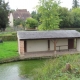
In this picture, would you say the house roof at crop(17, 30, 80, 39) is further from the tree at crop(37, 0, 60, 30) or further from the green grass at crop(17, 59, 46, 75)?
the tree at crop(37, 0, 60, 30)

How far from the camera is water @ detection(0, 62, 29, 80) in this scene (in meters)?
16.8

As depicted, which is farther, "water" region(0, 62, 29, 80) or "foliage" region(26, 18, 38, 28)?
"foliage" region(26, 18, 38, 28)

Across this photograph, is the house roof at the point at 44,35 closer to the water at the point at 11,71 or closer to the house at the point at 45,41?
the house at the point at 45,41

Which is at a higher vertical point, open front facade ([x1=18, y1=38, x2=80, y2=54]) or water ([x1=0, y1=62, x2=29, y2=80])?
open front facade ([x1=18, y1=38, x2=80, y2=54])

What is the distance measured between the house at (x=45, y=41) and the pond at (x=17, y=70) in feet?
11.3

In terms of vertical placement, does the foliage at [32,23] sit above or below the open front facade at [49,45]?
above

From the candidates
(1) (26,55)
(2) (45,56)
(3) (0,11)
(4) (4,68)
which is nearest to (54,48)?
(2) (45,56)

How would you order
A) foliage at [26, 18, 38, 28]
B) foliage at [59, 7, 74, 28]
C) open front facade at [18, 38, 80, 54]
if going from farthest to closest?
foliage at [26, 18, 38, 28]
foliage at [59, 7, 74, 28]
open front facade at [18, 38, 80, 54]

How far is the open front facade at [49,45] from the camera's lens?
2730cm

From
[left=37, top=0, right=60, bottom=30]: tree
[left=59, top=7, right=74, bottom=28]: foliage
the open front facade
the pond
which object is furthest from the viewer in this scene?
[left=59, top=7, right=74, bottom=28]: foliage

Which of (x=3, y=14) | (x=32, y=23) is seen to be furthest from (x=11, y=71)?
(x=32, y=23)

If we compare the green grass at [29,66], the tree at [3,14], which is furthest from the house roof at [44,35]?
the tree at [3,14]

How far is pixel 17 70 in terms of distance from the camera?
19375mm

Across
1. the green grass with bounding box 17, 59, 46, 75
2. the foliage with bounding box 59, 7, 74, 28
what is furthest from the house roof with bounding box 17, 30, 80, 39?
the foliage with bounding box 59, 7, 74, 28
